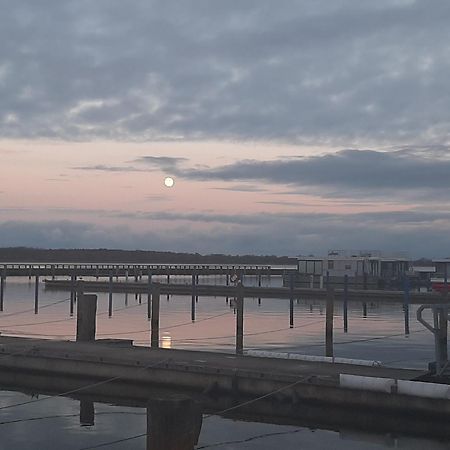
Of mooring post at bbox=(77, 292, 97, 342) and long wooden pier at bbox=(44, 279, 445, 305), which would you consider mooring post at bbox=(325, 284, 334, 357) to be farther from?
long wooden pier at bbox=(44, 279, 445, 305)

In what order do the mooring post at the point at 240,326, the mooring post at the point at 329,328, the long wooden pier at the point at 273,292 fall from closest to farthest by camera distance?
the mooring post at the point at 329,328, the mooring post at the point at 240,326, the long wooden pier at the point at 273,292

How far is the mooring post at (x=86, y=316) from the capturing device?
2597 cm

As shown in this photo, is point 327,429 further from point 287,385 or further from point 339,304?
point 339,304

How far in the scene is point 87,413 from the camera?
65.0 ft

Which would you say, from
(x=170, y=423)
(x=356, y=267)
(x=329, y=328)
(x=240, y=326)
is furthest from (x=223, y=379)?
(x=356, y=267)

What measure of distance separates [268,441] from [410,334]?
22.9m

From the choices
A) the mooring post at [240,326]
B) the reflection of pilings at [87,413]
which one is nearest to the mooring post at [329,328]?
the mooring post at [240,326]

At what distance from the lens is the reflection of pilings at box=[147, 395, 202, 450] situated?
10.1 meters

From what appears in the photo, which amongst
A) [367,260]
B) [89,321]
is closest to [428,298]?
[367,260]

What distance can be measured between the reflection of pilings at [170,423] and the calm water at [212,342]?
21.9ft

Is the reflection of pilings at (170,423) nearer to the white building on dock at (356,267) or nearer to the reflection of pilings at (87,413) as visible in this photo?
the reflection of pilings at (87,413)

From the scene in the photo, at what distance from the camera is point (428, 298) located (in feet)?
180

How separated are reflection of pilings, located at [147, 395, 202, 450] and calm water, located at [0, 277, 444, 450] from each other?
21.9 feet

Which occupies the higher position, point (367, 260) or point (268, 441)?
point (367, 260)
